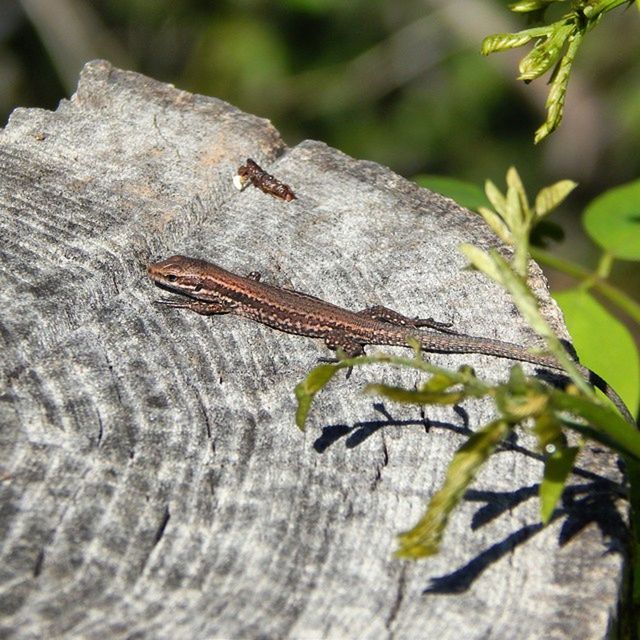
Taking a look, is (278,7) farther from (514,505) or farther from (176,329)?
(514,505)

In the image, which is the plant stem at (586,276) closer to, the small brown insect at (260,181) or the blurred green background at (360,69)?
the small brown insect at (260,181)

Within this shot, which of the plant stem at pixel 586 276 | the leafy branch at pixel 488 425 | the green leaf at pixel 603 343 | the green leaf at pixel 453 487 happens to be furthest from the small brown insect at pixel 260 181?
the green leaf at pixel 453 487

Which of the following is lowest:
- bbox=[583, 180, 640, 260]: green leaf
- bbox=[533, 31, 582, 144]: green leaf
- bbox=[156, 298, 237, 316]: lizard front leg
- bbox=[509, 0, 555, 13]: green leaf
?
bbox=[156, 298, 237, 316]: lizard front leg

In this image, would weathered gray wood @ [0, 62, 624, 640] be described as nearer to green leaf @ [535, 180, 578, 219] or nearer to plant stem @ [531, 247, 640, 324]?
plant stem @ [531, 247, 640, 324]

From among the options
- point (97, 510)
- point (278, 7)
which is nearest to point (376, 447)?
point (97, 510)

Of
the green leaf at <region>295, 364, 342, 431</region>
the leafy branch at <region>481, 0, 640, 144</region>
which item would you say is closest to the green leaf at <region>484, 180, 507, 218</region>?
the green leaf at <region>295, 364, 342, 431</region>

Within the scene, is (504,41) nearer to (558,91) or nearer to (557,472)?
(558,91)
